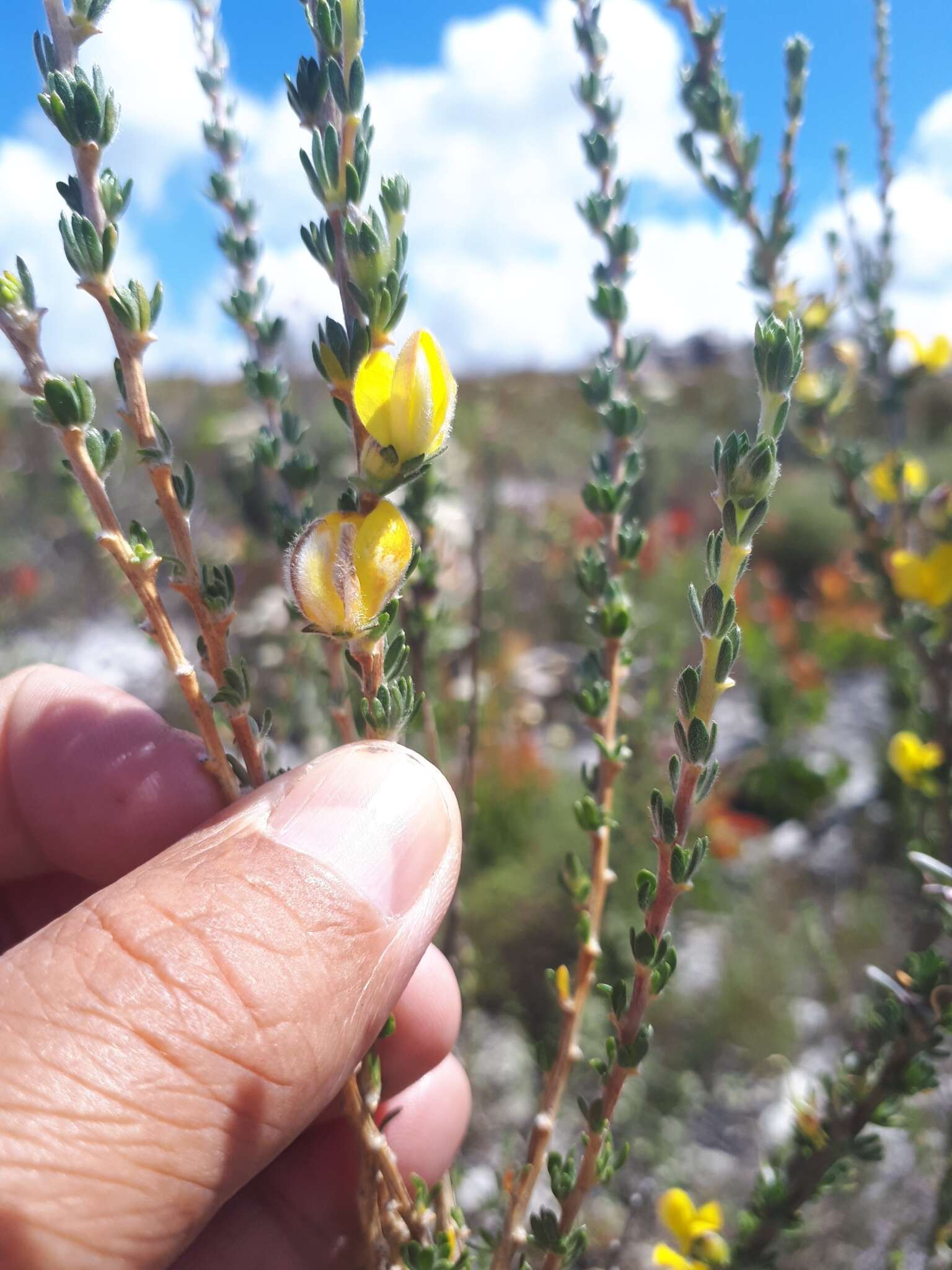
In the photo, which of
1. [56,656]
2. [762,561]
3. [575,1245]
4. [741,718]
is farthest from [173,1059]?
[762,561]

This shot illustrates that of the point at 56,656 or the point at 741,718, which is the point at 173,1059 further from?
the point at 56,656

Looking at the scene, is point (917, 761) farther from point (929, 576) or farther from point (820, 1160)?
point (820, 1160)

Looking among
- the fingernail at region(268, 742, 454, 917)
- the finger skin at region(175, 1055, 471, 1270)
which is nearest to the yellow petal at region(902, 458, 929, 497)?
the fingernail at region(268, 742, 454, 917)

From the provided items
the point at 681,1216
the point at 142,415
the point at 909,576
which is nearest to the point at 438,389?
the point at 142,415

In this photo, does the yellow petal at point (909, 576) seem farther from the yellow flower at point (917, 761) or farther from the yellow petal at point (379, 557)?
the yellow petal at point (379, 557)

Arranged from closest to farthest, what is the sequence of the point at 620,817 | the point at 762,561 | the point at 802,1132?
the point at 802,1132
the point at 620,817
the point at 762,561

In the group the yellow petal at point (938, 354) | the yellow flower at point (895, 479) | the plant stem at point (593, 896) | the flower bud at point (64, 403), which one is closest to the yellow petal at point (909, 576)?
the yellow flower at point (895, 479)
